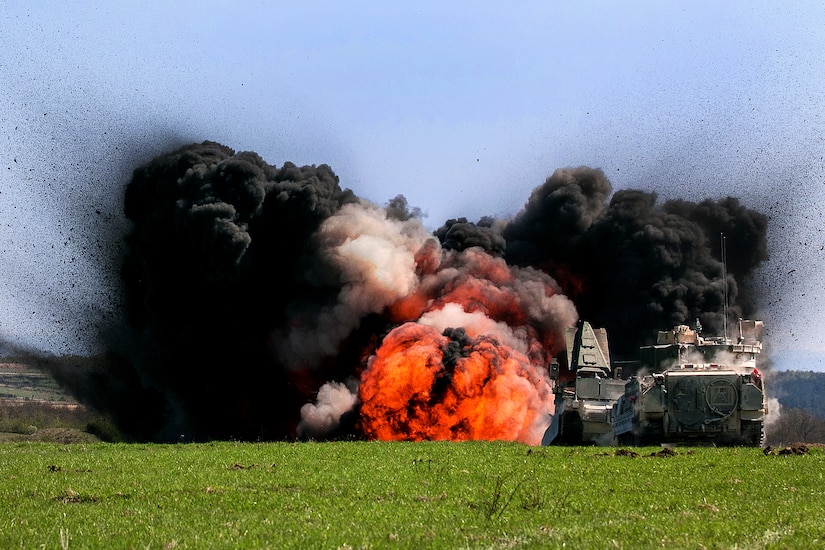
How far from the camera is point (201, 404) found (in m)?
66.1

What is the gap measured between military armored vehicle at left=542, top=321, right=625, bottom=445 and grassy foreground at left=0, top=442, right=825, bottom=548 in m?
11.0

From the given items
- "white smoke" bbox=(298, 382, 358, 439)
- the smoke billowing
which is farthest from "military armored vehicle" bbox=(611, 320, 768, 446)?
"white smoke" bbox=(298, 382, 358, 439)

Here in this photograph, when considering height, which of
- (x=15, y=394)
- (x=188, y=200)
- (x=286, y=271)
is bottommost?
(x=15, y=394)

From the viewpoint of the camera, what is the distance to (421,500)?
20.5 metres

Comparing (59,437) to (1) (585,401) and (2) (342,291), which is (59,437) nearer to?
(2) (342,291)

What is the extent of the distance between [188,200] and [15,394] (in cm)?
8166

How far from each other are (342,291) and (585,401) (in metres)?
21.5

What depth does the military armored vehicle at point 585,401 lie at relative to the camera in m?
42.8

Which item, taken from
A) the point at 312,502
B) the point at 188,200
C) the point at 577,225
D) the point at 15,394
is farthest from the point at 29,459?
the point at 15,394

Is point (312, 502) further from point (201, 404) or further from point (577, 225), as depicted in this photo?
point (577, 225)

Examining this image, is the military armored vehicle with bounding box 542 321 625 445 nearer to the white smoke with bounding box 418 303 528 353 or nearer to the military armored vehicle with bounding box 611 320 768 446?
the military armored vehicle with bounding box 611 320 768 446

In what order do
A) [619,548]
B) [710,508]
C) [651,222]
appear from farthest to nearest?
1. [651,222]
2. [710,508]
3. [619,548]

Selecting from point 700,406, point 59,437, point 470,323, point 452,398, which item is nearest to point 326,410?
point 452,398

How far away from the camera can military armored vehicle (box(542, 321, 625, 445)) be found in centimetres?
4284
